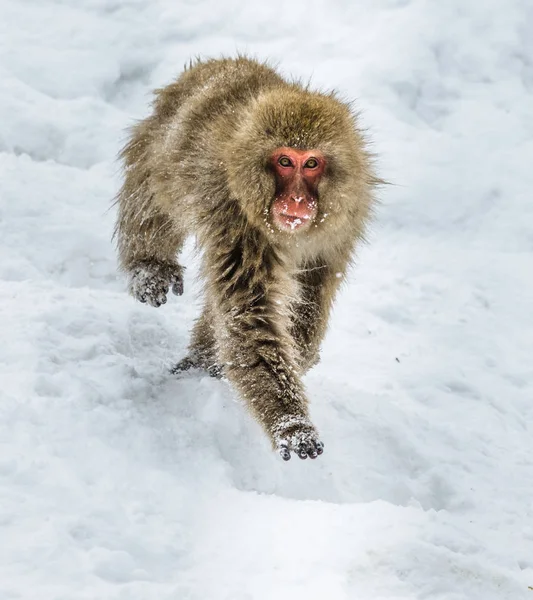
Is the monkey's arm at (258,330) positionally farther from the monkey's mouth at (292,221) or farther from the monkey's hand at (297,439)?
the monkey's mouth at (292,221)

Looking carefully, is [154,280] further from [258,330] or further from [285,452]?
[285,452]

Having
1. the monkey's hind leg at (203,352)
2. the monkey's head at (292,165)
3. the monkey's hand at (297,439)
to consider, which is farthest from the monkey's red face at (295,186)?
the monkey's hind leg at (203,352)

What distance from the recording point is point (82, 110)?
24.9 feet

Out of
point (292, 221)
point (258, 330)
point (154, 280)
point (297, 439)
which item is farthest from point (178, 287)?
point (297, 439)

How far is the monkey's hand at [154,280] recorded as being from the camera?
5004 millimetres

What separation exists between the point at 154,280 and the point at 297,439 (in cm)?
180

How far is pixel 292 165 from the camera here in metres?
4.09

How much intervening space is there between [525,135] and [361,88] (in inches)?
62.2

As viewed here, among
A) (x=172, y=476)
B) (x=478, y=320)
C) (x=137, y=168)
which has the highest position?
(x=137, y=168)

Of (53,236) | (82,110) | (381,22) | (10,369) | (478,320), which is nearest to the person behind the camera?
(10,369)

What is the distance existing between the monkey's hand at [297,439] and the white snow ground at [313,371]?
319 mm

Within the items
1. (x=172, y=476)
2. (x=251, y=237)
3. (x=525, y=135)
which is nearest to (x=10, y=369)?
(x=172, y=476)

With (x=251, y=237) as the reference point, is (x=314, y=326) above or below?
below

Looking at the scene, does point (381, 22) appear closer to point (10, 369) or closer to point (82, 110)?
point (82, 110)
